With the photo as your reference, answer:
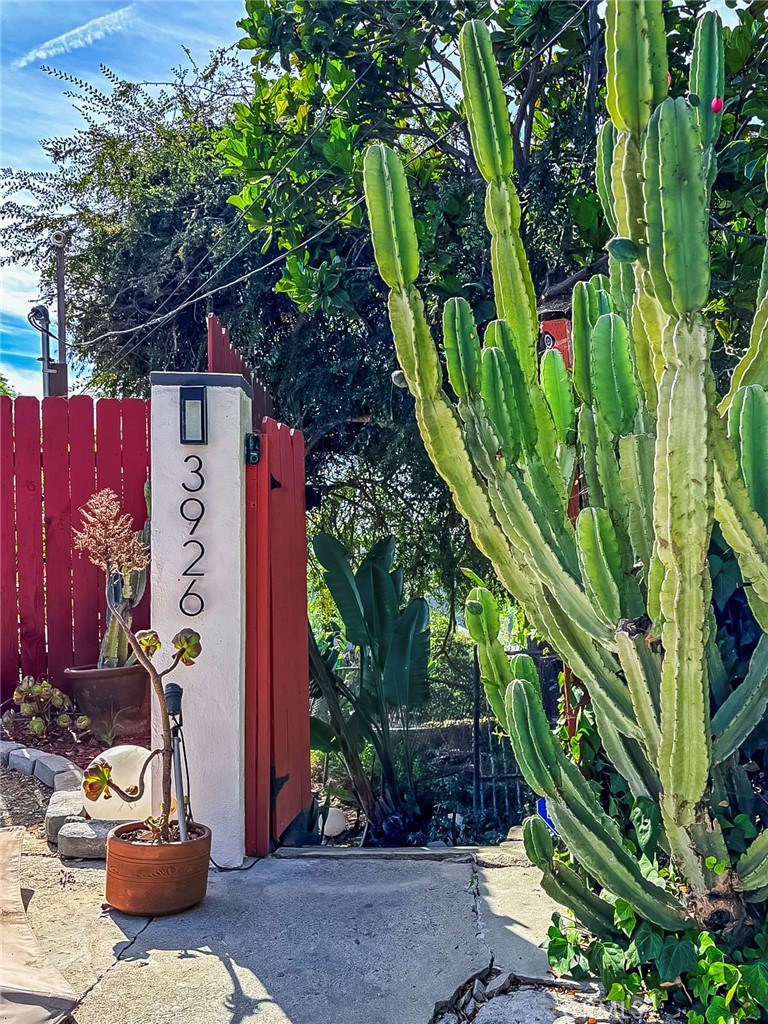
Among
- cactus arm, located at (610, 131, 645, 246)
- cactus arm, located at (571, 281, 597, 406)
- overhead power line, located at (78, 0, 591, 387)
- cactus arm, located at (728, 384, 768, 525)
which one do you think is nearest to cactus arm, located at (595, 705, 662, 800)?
cactus arm, located at (728, 384, 768, 525)

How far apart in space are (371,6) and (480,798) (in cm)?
539

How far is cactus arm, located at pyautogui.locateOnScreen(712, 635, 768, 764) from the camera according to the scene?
2.66 meters

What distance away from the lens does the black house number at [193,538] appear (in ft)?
14.1

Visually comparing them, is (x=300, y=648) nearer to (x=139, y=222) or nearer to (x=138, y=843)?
(x=138, y=843)

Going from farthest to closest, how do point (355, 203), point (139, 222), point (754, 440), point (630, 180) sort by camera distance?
1. point (139, 222)
2. point (355, 203)
3. point (754, 440)
4. point (630, 180)

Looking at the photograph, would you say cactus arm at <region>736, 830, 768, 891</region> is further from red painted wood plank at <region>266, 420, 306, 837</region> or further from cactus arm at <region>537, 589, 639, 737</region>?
red painted wood plank at <region>266, 420, 306, 837</region>

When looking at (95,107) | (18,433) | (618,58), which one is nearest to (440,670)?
(18,433)

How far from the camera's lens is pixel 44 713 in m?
6.03

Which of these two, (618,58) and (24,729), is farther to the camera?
(24,729)

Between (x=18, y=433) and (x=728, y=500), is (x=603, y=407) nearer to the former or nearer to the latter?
(x=728, y=500)

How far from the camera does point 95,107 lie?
9023 millimetres

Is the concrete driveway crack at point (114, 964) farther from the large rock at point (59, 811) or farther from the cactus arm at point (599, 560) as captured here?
the cactus arm at point (599, 560)

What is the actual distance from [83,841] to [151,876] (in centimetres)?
94

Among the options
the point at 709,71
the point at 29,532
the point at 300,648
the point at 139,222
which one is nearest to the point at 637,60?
the point at 709,71
